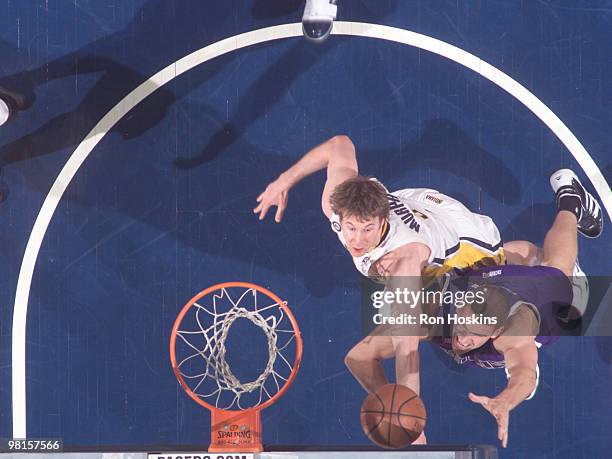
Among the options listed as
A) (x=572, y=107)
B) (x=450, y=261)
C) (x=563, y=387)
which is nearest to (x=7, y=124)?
(x=450, y=261)

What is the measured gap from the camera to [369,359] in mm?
6129

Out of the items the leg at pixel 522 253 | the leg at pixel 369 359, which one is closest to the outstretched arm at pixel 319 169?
the leg at pixel 369 359

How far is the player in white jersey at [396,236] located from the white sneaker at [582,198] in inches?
24.4

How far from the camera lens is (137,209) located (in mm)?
6230

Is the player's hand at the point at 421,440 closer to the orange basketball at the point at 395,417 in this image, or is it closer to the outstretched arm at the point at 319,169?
the orange basketball at the point at 395,417

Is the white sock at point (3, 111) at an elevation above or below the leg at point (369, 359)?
above

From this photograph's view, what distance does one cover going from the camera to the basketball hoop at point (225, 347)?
20.0 ft

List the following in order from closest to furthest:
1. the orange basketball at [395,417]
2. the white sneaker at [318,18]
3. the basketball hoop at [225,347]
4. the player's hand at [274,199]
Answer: the orange basketball at [395,417] → the white sneaker at [318,18] → the basketball hoop at [225,347] → the player's hand at [274,199]

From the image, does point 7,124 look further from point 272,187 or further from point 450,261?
point 450,261

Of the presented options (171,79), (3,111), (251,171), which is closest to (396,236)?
(251,171)

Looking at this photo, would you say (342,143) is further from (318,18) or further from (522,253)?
(522,253)

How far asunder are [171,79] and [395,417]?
10.7ft

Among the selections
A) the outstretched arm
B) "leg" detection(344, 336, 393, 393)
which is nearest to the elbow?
the outstretched arm

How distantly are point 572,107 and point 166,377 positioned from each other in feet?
13.1
